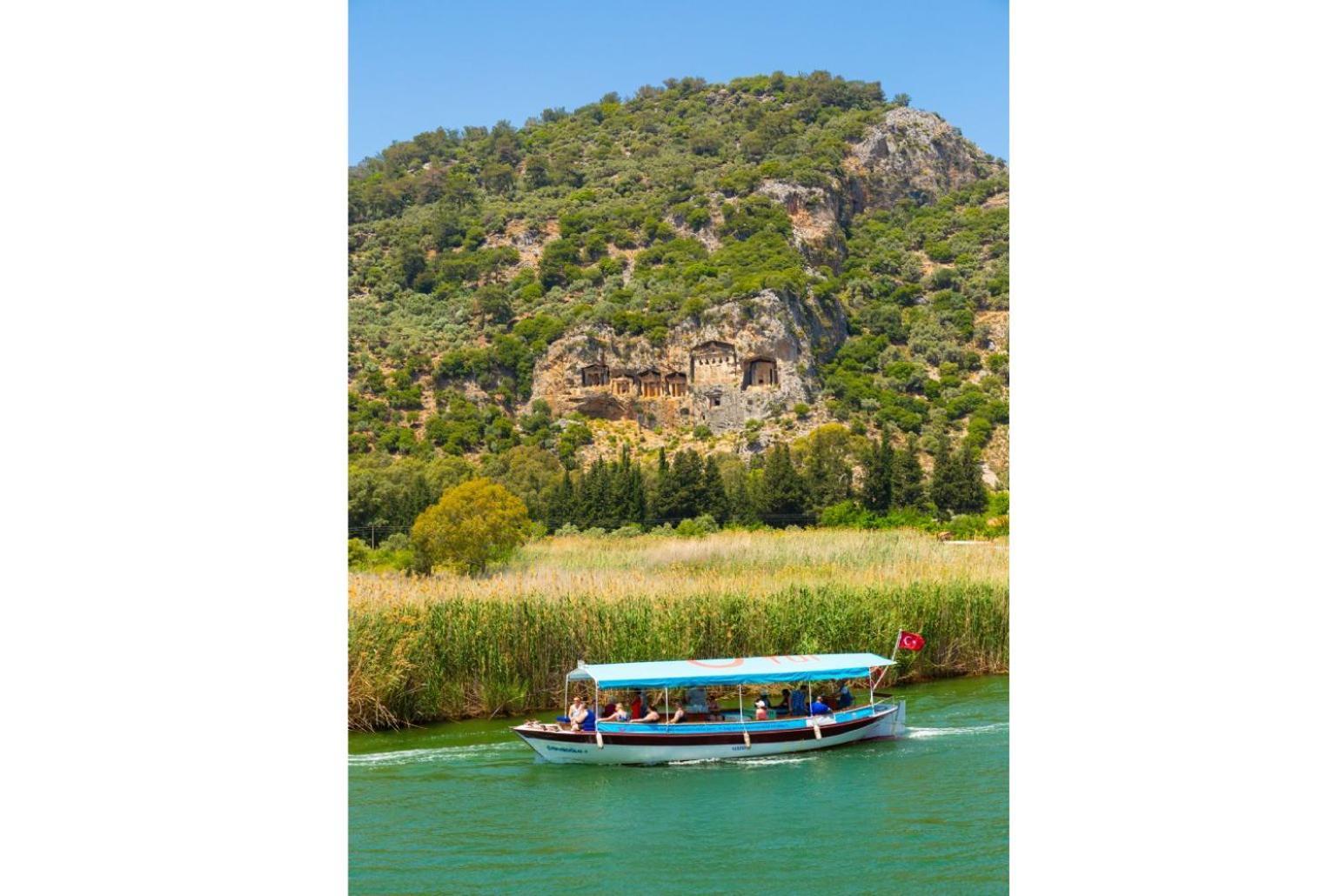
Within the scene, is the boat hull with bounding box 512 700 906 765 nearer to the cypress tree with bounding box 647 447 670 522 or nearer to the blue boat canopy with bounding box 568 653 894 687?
the blue boat canopy with bounding box 568 653 894 687

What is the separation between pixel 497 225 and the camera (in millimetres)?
26000

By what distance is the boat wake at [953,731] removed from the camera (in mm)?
10445

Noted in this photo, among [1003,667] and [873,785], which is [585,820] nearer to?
[873,785]

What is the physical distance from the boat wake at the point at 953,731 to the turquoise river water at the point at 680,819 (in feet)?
0.07

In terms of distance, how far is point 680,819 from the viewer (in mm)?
8461

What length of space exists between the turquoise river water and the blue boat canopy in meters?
0.64

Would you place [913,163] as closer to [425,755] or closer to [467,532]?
[467,532]

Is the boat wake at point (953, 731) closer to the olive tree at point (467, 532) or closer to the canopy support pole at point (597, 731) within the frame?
the canopy support pole at point (597, 731)

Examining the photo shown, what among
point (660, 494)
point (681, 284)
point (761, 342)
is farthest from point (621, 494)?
point (681, 284)

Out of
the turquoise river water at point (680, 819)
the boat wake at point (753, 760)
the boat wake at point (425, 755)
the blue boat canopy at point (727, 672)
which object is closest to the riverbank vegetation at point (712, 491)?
the boat wake at point (425, 755)
